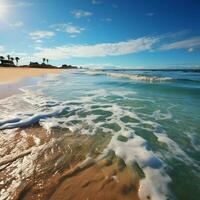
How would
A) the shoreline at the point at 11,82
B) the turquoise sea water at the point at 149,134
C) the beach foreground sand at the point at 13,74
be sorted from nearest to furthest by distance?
1. the turquoise sea water at the point at 149,134
2. the shoreline at the point at 11,82
3. the beach foreground sand at the point at 13,74

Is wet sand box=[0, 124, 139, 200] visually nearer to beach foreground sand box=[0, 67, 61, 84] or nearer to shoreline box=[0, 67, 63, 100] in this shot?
shoreline box=[0, 67, 63, 100]

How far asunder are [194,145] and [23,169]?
3.81m

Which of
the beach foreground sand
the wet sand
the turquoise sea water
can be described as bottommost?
Result: the beach foreground sand

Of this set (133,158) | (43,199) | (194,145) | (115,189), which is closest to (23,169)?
(43,199)

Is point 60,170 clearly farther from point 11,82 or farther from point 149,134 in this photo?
point 11,82

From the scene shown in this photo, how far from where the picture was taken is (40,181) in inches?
104

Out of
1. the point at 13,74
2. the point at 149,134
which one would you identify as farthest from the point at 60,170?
the point at 13,74

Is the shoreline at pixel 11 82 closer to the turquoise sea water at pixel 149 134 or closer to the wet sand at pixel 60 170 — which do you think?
the turquoise sea water at pixel 149 134

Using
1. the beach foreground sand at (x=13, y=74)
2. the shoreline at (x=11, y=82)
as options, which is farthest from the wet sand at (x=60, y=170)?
the beach foreground sand at (x=13, y=74)

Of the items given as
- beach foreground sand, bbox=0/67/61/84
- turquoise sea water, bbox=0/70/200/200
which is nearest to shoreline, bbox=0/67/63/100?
beach foreground sand, bbox=0/67/61/84

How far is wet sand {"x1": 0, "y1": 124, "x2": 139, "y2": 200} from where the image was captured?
2.46m

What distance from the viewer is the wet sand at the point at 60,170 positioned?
2.46m

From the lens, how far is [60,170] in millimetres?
2943

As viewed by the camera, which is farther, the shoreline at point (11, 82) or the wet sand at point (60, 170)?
the shoreline at point (11, 82)
